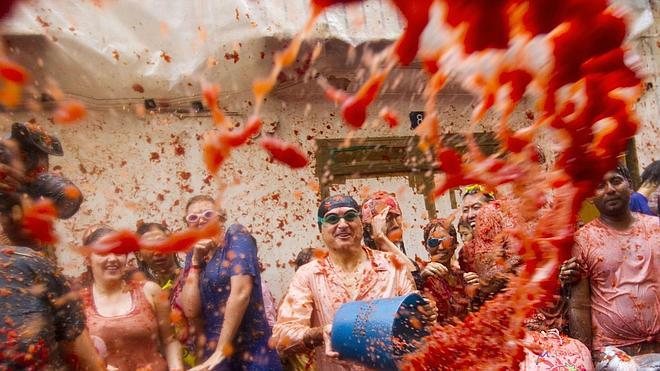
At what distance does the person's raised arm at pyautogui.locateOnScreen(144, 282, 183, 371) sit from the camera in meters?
Result: 3.44

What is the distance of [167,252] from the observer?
13.8 feet

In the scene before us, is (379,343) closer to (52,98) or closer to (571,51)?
(571,51)

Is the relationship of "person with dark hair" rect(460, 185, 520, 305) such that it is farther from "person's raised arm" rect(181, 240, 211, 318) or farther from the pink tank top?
the pink tank top

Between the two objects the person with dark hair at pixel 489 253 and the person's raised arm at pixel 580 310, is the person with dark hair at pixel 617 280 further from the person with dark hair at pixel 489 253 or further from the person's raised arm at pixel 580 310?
the person with dark hair at pixel 489 253

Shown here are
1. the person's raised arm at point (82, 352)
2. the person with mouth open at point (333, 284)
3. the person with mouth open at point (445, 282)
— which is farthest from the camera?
the person with mouth open at point (445, 282)

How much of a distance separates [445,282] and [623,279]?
964mm

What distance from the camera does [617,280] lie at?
3.41 metres

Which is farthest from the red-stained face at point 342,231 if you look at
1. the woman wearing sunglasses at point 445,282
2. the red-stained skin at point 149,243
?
the red-stained skin at point 149,243

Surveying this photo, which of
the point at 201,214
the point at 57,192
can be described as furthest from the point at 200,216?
the point at 57,192

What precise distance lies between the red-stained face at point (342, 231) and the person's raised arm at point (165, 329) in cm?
100

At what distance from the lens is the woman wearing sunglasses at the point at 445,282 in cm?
363

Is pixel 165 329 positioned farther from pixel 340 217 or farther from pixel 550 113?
pixel 550 113

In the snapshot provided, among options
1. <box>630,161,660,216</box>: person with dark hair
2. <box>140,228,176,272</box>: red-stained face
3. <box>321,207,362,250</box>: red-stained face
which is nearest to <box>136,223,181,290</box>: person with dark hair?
<box>140,228,176,272</box>: red-stained face

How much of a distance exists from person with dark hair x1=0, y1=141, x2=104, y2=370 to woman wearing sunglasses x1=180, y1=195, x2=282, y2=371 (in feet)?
3.05
